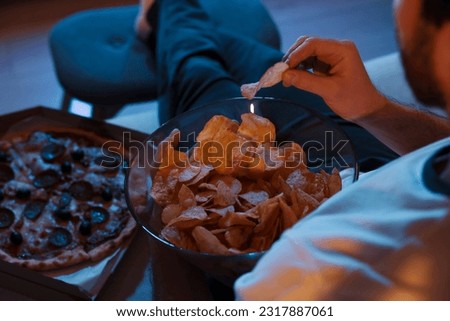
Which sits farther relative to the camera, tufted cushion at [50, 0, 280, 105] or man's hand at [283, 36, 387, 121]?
tufted cushion at [50, 0, 280, 105]

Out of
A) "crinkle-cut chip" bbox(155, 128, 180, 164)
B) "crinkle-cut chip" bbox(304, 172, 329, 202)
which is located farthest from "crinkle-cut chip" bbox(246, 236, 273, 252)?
"crinkle-cut chip" bbox(155, 128, 180, 164)

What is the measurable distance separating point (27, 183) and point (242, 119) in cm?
52

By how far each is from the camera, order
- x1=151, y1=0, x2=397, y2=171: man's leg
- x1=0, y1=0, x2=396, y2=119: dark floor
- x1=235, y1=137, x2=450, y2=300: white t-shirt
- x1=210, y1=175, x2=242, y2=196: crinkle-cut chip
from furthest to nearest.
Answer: x1=0, y1=0, x2=396, y2=119: dark floor
x1=151, y1=0, x2=397, y2=171: man's leg
x1=210, y1=175, x2=242, y2=196: crinkle-cut chip
x1=235, y1=137, x2=450, y2=300: white t-shirt

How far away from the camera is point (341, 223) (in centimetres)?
54

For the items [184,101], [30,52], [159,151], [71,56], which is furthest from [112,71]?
[30,52]

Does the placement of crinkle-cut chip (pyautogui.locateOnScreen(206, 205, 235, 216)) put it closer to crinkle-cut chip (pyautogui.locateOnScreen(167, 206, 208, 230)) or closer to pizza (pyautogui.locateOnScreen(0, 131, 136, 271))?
crinkle-cut chip (pyautogui.locateOnScreen(167, 206, 208, 230))

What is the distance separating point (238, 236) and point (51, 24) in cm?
199

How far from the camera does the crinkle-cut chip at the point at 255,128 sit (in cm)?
93

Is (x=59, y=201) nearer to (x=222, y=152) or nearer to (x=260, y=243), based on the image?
(x=222, y=152)

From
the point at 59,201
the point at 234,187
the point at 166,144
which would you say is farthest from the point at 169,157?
the point at 59,201

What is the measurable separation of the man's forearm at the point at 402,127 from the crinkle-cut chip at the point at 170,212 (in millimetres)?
381

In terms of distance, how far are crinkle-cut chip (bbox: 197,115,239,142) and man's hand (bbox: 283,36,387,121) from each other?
12cm

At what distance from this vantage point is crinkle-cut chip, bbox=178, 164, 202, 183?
34.4 inches

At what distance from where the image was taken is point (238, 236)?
2.62 feet
